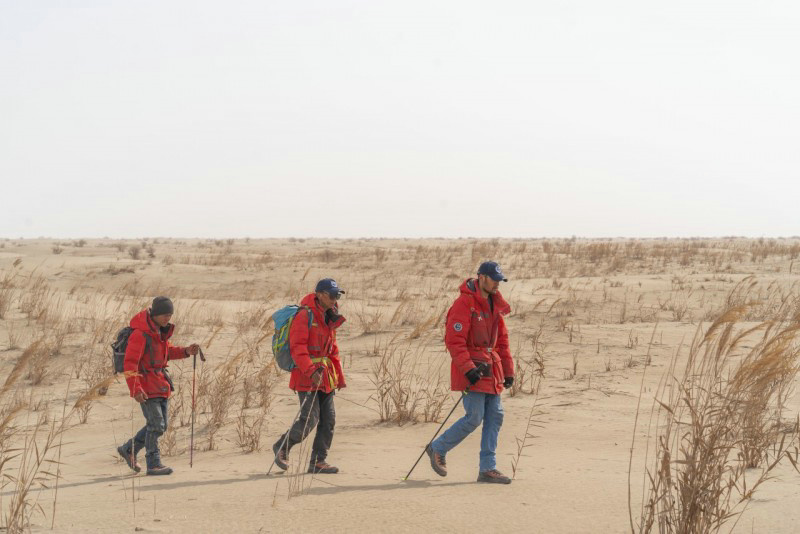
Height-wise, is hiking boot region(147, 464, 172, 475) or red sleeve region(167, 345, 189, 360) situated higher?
red sleeve region(167, 345, 189, 360)

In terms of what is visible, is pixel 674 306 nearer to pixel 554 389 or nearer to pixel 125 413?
pixel 554 389

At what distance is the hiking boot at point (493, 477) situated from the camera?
5.21 metres

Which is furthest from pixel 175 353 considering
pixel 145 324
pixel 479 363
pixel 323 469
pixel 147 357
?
pixel 479 363

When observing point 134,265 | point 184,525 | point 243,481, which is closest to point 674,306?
point 243,481

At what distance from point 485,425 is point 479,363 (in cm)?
53

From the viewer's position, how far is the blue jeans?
5.39m

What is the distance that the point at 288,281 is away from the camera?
21219mm

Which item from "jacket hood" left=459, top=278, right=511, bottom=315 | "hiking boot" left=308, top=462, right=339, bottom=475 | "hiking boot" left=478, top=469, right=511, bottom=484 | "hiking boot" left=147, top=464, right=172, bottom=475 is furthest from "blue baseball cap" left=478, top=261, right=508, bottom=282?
"hiking boot" left=147, top=464, right=172, bottom=475

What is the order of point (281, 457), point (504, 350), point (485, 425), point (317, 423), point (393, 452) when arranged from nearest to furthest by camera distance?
point (485, 425) → point (504, 350) → point (281, 457) → point (317, 423) → point (393, 452)

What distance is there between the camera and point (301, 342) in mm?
5605

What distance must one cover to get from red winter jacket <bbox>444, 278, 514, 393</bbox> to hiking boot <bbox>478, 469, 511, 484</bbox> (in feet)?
1.96

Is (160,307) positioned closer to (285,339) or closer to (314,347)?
(285,339)

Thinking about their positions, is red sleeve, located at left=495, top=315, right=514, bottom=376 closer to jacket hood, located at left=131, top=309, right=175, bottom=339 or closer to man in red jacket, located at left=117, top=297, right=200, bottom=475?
man in red jacket, located at left=117, top=297, right=200, bottom=475

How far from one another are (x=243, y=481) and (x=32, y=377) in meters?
6.01
